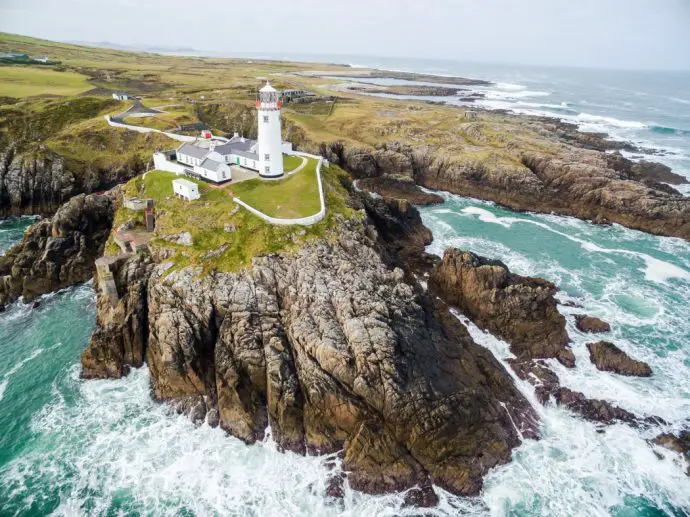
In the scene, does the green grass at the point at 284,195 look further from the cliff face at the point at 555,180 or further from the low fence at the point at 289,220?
the cliff face at the point at 555,180

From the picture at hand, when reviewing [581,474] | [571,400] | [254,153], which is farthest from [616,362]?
[254,153]

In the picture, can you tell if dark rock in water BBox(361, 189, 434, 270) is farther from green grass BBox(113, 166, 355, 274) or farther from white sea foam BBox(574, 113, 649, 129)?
white sea foam BBox(574, 113, 649, 129)

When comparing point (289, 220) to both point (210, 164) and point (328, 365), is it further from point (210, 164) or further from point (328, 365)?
point (328, 365)

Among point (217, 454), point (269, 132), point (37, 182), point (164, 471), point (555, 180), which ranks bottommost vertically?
point (164, 471)

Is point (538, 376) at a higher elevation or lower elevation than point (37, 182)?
lower

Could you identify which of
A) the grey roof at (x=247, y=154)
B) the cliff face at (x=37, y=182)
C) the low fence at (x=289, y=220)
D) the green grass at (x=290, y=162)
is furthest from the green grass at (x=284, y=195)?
the cliff face at (x=37, y=182)

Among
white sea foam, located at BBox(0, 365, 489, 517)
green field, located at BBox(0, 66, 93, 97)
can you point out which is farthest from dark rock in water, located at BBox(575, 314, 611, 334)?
green field, located at BBox(0, 66, 93, 97)

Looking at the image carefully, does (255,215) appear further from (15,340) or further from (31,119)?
(31,119)

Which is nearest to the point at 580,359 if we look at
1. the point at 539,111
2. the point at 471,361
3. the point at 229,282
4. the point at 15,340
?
the point at 471,361
